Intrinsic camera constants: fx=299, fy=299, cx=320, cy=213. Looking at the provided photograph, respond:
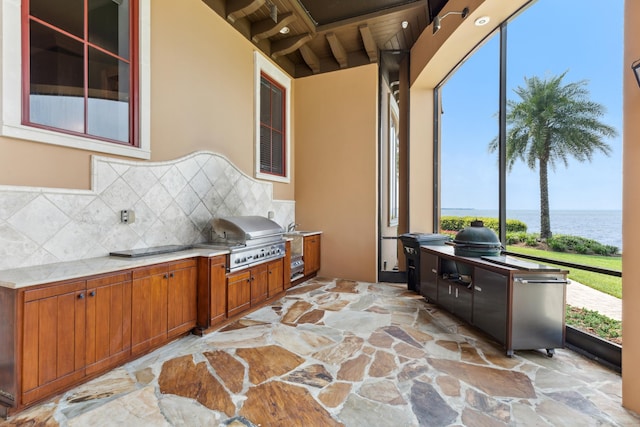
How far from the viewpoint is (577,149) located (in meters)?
2.85

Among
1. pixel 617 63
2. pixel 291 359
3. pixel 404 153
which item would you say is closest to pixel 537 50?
pixel 617 63

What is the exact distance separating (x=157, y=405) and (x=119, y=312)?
80cm

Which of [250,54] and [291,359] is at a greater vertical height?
[250,54]

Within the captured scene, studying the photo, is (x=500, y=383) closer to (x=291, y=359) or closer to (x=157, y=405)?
(x=291, y=359)

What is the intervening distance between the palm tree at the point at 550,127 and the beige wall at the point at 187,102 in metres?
3.61

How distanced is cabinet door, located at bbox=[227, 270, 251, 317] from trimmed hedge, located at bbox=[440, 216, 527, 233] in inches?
122

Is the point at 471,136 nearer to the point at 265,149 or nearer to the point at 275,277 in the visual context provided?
the point at 265,149

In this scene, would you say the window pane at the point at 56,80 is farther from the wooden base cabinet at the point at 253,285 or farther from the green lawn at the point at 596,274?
the green lawn at the point at 596,274

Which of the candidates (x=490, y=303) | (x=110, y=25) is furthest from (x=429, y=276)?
(x=110, y=25)

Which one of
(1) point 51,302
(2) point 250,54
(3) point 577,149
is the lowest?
(1) point 51,302

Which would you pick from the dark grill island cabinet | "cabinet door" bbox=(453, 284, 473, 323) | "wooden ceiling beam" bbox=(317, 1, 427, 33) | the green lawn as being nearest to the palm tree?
the green lawn

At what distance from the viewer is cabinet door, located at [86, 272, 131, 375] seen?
2156 millimetres

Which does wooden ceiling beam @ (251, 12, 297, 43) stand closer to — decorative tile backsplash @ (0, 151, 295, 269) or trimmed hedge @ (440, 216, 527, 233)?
decorative tile backsplash @ (0, 151, 295, 269)

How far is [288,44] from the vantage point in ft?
16.7
